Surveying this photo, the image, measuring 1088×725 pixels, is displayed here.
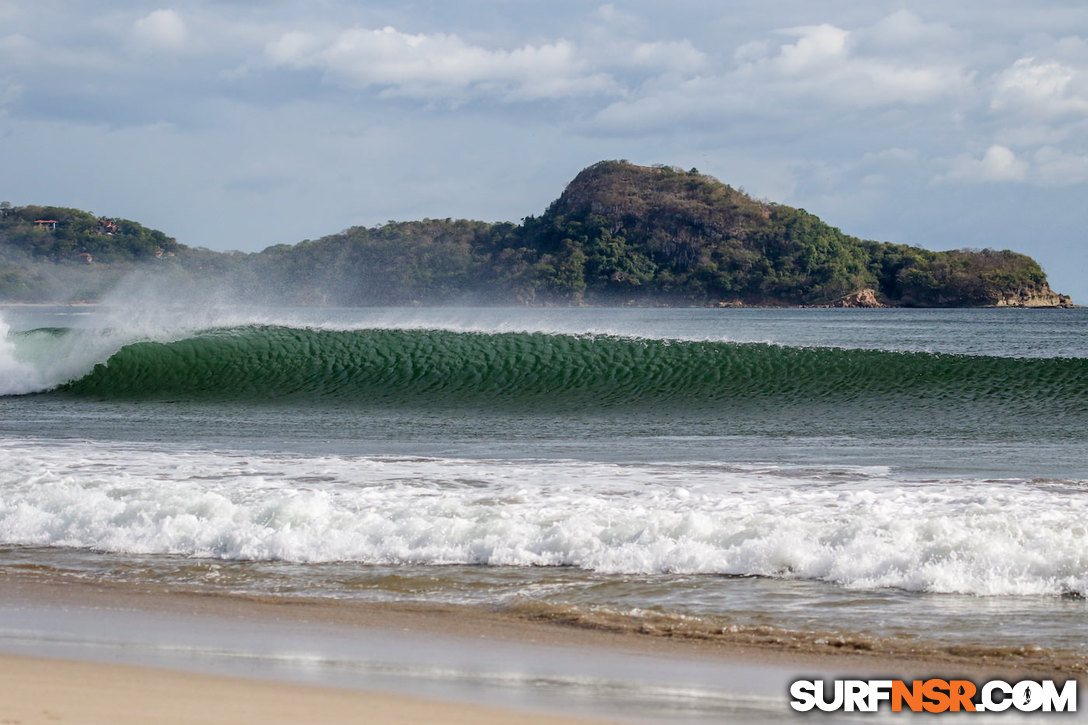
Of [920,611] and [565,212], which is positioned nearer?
[920,611]

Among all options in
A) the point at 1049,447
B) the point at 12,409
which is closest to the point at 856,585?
the point at 1049,447

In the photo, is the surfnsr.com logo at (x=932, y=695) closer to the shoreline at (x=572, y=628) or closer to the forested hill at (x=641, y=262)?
the shoreline at (x=572, y=628)

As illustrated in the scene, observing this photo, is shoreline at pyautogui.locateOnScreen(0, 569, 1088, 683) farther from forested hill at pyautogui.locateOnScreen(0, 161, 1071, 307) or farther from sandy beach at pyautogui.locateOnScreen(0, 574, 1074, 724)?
forested hill at pyautogui.locateOnScreen(0, 161, 1071, 307)

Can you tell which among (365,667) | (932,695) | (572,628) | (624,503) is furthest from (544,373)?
(932,695)

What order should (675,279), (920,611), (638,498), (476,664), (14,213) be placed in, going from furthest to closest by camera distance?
(675,279) → (14,213) → (638,498) → (920,611) → (476,664)

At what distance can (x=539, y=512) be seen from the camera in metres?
5.97

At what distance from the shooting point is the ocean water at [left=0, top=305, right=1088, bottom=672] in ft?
15.2

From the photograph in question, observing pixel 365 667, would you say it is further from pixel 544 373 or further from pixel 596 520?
pixel 544 373

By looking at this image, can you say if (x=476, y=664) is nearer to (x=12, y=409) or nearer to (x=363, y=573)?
(x=363, y=573)

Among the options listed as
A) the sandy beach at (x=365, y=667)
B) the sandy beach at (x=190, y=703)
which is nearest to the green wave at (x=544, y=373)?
the sandy beach at (x=365, y=667)

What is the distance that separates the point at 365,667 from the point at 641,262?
368ft

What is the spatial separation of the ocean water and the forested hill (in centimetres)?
8506

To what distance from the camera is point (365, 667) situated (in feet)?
12.4

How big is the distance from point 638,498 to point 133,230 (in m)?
70.9
